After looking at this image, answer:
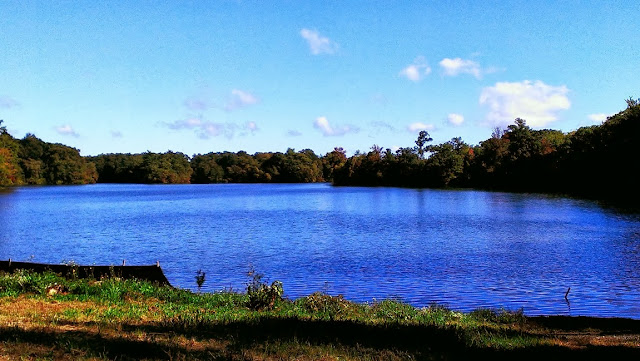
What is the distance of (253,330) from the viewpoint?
9.23m

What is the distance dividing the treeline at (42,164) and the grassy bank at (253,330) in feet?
463

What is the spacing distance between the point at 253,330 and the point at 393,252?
2067 centimetres

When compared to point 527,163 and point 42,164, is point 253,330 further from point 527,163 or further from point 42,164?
point 42,164

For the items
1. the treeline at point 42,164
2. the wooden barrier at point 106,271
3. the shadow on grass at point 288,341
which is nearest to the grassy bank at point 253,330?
the shadow on grass at point 288,341

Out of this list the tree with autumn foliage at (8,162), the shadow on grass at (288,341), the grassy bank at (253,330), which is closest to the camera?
the shadow on grass at (288,341)

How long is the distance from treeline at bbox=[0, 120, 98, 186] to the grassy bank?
141120 mm

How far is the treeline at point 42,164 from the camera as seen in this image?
142738 mm

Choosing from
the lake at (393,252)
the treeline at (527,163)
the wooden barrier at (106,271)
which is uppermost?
the treeline at (527,163)

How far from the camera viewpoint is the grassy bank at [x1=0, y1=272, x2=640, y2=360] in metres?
7.70

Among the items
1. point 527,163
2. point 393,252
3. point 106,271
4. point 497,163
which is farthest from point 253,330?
point 497,163

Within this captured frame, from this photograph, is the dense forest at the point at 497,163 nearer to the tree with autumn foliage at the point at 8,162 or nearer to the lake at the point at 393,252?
the tree with autumn foliage at the point at 8,162

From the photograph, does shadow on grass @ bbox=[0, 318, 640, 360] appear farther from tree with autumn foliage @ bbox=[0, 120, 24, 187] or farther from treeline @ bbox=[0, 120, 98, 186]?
treeline @ bbox=[0, 120, 98, 186]

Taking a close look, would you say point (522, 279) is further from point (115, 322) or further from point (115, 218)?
point (115, 218)

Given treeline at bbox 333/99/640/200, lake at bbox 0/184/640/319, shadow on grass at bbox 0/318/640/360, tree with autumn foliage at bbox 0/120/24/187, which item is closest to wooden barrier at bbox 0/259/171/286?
lake at bbox 0/184/640/319
